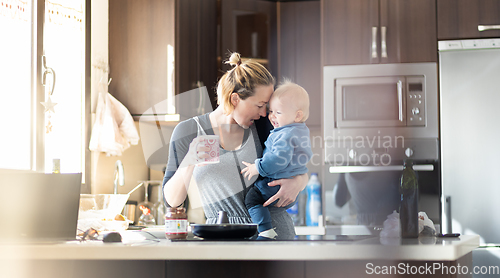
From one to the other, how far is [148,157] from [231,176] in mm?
1388

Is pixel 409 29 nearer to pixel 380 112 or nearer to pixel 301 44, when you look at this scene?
pixel 380 112

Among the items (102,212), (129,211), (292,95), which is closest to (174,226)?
(292,95)

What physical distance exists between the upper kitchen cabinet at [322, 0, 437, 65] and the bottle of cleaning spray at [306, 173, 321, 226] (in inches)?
28.5

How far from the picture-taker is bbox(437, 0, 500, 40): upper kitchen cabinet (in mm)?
2549

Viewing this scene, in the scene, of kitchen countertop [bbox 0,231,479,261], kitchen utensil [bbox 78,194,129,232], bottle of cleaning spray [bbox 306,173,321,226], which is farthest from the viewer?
bottle of cleaning spray [bbox 306,173,321,226]

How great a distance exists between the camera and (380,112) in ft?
8.63

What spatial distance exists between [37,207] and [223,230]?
0.47 metres

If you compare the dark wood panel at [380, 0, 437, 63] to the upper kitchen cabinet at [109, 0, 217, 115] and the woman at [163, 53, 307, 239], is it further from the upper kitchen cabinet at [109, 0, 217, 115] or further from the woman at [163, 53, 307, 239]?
the woman at [163, 53, 307, 239]

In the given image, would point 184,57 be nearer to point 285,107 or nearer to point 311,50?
point 311,50

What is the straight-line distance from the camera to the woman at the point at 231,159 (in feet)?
5.24

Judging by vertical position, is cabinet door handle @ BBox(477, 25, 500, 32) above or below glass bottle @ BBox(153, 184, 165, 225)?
above

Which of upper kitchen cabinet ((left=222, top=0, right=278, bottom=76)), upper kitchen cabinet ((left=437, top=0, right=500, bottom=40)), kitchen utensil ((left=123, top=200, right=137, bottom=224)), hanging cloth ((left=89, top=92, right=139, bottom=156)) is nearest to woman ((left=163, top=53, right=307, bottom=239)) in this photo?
hanging cloth ((left=89, top=92, right=139, bottom=156))

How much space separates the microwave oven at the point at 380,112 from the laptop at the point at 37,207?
162 cm

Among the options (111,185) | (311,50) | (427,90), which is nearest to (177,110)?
(111,185)
